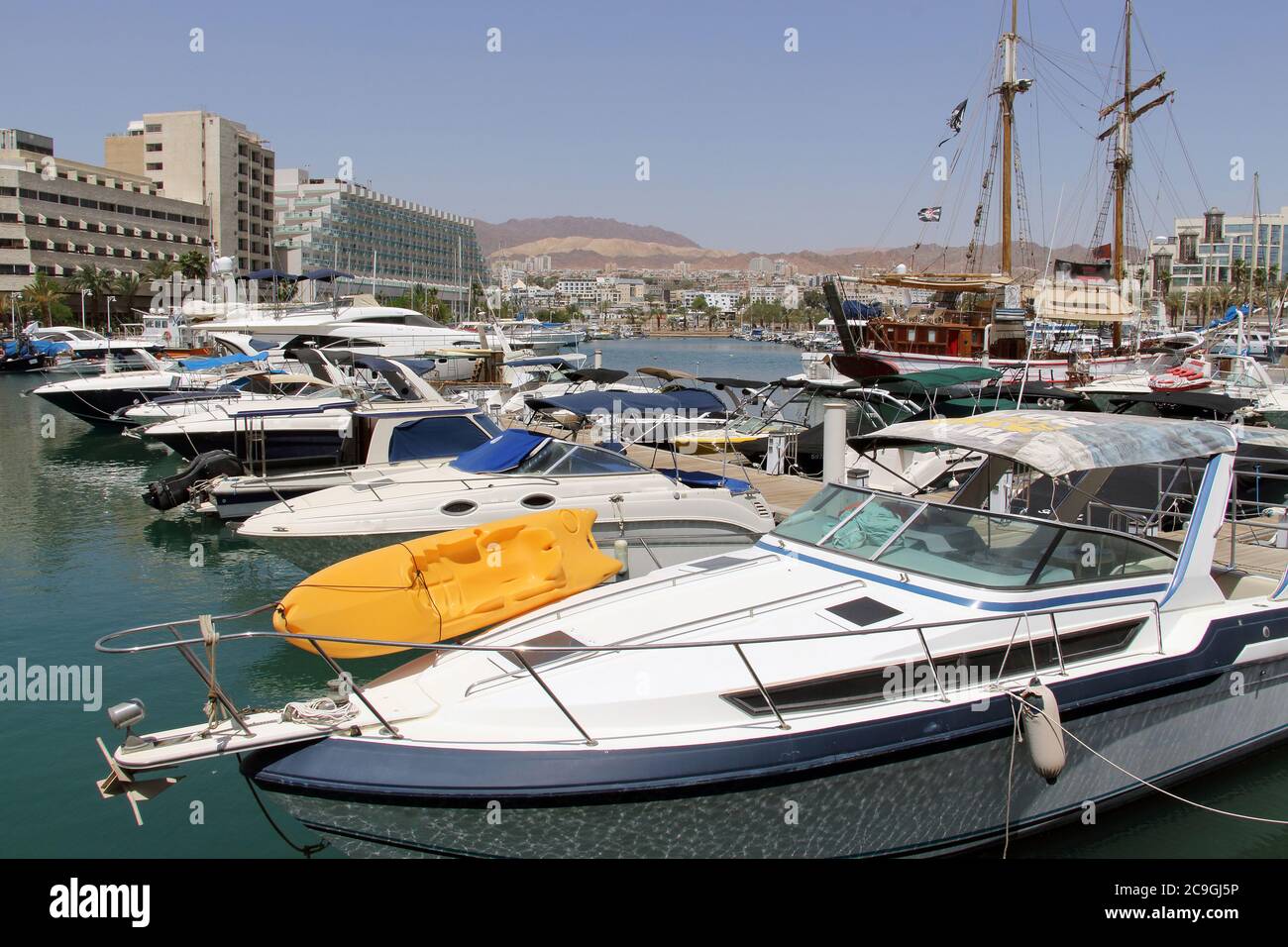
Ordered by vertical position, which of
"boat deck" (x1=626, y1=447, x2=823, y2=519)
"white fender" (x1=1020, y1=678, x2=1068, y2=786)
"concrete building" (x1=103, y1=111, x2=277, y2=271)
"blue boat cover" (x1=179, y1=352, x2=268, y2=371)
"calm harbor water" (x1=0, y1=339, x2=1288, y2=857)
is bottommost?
"calm harbor water" (x1=0, y1=339, x2=1288, y2=857)

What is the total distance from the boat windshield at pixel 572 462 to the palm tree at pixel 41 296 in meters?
76.5

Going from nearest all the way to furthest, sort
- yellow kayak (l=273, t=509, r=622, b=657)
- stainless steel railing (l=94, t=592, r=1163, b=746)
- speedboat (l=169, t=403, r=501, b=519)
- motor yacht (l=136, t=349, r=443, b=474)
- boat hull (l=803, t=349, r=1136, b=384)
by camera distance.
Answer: stainless steel railing (l=94, t=592, r=1163, b=746) < yellow kayak (l=273, t=509, r=622, b=657) < speedboat (l=169, t=403, r=501, b=519) < motor yacht (l=136, t=349, r=443, b=474) < boat hull (l=803, t=349, r=1136, b=384)

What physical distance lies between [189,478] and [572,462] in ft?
30.3

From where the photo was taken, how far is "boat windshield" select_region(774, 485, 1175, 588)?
691 cm

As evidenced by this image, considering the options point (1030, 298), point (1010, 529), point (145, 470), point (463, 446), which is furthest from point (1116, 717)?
point (1030, 298)

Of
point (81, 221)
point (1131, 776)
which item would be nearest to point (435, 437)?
point (1131, 776)

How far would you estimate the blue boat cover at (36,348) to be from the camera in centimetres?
5978

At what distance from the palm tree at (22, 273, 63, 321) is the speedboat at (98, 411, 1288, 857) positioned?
8197cm

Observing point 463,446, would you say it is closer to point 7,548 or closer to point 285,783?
point 7,548

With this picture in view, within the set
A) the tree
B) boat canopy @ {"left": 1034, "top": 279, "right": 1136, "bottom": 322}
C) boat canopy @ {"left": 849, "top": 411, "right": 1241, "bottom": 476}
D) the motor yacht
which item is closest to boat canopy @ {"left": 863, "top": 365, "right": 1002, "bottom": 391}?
boat canopy @ {"left": 1034, "top": 279, "right": 1136, "bottom": 322}

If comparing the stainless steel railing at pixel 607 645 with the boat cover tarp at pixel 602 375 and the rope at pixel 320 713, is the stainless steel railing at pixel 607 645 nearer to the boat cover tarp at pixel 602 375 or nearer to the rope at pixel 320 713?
the rope at pixel 320 713

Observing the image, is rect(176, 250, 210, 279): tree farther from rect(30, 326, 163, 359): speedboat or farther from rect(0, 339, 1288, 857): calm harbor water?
rect(0, 339, 1288, 857): calm harbor water
